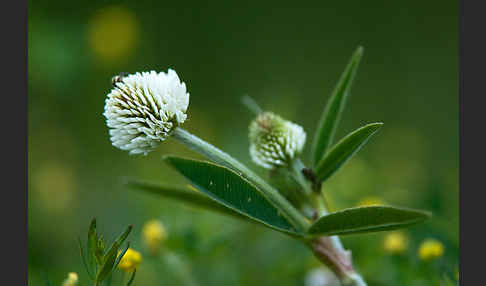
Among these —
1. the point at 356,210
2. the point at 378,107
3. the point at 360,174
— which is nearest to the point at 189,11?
the point at 378,107

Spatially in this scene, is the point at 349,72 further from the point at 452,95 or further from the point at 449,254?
the point at 452,95

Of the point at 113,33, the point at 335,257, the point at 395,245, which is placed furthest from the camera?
the point at 113,33

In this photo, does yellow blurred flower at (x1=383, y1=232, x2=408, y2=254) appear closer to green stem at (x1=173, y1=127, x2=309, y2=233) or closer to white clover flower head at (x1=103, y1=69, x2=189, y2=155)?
green stem at (x1=173, y1=127, x2=309, y2=233)

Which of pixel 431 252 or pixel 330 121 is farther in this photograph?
pixel 431 252

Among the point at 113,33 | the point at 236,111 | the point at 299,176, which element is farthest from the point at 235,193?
the point at 113,33

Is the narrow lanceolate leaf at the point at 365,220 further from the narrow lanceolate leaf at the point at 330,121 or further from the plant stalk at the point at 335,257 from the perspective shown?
the narrow lanceolate leaf at the point at 330,121

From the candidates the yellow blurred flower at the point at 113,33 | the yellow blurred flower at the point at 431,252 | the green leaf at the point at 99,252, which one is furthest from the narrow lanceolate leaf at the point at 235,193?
the yellow blurred flower at the point at 113,33

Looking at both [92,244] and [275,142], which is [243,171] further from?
[92,244]
